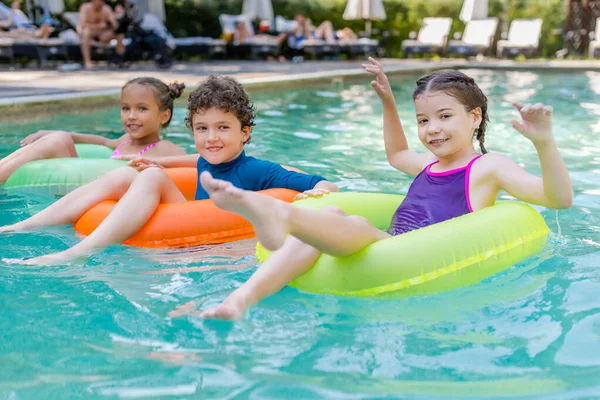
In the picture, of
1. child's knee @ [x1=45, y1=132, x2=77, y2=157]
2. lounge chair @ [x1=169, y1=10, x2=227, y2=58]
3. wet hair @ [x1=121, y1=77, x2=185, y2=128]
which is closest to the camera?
wet hair @ [x1=121, y1=77, x2=185, y2=128]

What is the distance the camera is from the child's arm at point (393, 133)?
344 centimetres

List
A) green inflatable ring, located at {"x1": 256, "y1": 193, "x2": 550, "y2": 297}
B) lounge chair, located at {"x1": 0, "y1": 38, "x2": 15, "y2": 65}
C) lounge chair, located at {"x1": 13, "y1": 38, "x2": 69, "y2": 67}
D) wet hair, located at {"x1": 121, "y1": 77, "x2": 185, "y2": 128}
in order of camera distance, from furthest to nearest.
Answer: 1. lounge chair, located at {"x1": 13, "y1": 38, "x2": 69, "y2": 67}
2. lounge chair, located at {"x1": 0, "y1": 38, "x2": 15, "y2": 65}
3. wet hair, located at {"x1": 121, "y1": 77, "x2": 185, "y2": 128}
4. green inflatable ring, located at {"x1": 256, "y1": 193, "x2": 550, "y2": 297}

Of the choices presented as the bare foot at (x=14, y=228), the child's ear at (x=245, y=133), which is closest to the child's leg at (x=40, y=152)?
the bare foot at (x=14, y=228)

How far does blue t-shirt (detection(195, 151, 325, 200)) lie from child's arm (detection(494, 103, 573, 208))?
1034 millimetres

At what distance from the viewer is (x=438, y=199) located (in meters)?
3.17

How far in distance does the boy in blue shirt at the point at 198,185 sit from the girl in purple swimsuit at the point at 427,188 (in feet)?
1.54

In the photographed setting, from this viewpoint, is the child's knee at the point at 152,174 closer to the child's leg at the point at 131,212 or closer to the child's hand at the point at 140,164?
the child's leg at the point at 131,212

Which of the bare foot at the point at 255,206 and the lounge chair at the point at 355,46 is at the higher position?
the bare foot at the point at 255,206

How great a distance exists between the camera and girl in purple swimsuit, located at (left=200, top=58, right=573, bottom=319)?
93.6 inches

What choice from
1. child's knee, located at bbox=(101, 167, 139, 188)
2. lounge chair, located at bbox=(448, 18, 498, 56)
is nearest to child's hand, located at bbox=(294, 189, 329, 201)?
child's knee, located at bbox=(101, 167, 139, 188)

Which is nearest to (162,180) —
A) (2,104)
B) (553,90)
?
(2,104)

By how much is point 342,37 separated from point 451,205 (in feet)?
51.3

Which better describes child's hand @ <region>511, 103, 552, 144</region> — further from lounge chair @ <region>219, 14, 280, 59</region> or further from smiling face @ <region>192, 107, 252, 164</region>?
lounge chair @ <region>219, 14, 280, 59</region>

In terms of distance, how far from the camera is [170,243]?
3445 millimetres
